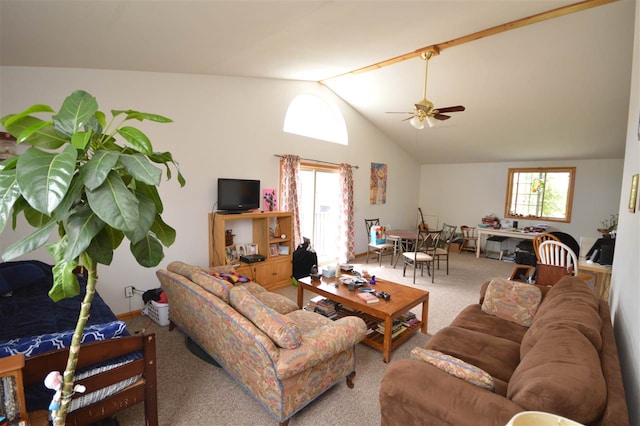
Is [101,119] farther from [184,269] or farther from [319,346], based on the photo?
[184,269]

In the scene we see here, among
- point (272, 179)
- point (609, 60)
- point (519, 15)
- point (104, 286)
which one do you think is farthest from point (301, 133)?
point (609, 60)

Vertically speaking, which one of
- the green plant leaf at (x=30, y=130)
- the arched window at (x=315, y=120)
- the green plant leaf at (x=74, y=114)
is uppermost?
the arched window at (x=315, y=120)

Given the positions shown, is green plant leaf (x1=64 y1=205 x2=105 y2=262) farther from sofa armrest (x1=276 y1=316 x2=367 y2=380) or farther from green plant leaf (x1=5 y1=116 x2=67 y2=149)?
sofa armrest (x1=276 y1=316 x2=367 y2=380)

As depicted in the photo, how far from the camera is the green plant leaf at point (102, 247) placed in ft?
3.09

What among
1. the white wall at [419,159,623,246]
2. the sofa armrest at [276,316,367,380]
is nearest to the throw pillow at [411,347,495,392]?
the sofa armrest at [276,316,367,380]

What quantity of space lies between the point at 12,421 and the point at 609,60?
18.9 feet

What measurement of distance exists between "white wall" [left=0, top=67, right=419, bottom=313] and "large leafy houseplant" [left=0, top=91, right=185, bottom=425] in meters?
2.52

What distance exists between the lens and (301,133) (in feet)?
16.6

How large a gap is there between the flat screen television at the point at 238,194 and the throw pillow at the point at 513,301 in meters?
2.96

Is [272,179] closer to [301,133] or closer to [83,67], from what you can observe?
[301,133]

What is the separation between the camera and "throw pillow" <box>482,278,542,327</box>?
8.02 ft

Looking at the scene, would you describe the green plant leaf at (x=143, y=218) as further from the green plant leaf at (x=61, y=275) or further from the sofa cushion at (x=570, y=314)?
the sofa cushion at (x=570, y=314)

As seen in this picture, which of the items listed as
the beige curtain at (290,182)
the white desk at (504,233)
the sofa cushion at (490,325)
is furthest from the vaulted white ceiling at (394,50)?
the sofa cushion at (490,325)

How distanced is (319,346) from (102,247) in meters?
1.27
